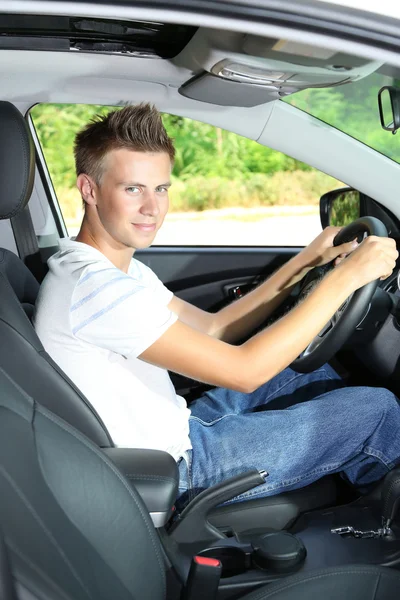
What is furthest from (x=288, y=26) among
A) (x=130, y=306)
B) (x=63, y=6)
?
(x=130, y=306)

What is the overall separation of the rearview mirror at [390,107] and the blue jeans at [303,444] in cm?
68

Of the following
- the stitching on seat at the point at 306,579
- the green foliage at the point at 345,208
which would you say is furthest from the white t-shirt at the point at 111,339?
the green foliage at the point at 345,208

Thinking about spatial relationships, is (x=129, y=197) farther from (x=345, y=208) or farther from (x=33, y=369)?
(x=345, y=208)

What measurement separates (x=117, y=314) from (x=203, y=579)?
1.76ft

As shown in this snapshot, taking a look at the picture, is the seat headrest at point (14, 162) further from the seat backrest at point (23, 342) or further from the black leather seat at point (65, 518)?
the black leather seat at point (65, 518)

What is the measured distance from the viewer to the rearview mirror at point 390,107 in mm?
2011

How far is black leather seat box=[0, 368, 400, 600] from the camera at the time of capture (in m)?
1.16

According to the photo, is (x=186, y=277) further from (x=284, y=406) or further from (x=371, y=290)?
(x=371, y=290)

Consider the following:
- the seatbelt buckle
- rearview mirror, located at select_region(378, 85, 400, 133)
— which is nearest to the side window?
rearview mirror, located at select_region(378, 85, 400, 133)

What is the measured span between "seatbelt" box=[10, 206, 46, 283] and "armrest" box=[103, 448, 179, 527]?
55.3 inches

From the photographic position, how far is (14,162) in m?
1.67

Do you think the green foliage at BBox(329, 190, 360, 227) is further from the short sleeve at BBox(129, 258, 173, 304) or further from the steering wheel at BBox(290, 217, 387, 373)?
the short sleeve at BBox(129, 258, 173, 304)

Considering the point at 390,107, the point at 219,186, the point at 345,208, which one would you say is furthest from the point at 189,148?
the point at 390,107

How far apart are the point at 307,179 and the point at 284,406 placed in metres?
1.19
